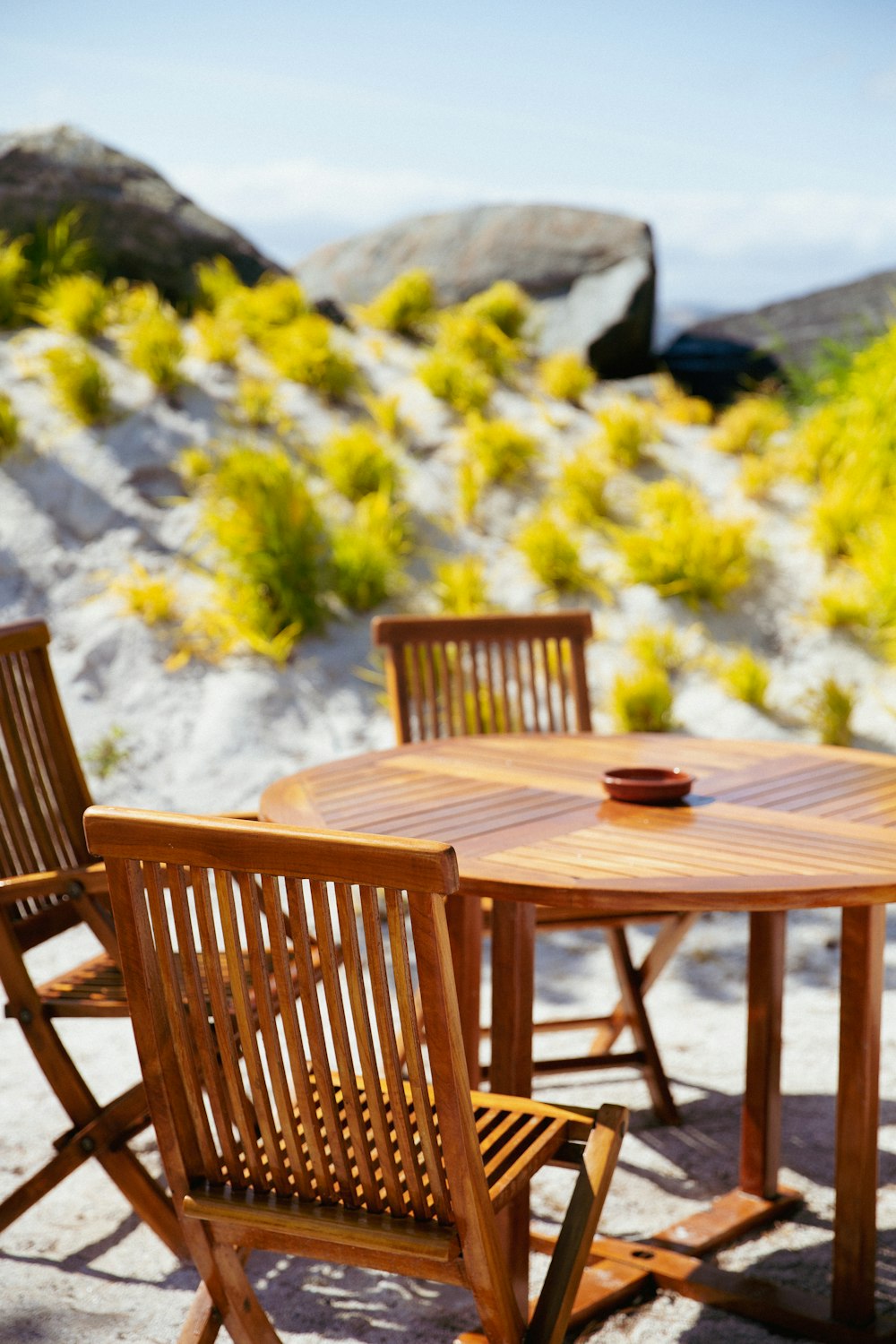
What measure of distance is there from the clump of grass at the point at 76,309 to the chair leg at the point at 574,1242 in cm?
703

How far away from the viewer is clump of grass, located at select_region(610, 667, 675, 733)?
18.0 feet

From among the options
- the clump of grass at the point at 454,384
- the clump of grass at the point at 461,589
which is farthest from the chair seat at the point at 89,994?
the clump of grass at the point at 454,384

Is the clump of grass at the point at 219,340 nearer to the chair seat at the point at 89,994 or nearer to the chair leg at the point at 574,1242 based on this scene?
the chair seat at the point at 89,994

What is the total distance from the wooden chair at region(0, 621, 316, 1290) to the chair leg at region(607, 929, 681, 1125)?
3.67 feet

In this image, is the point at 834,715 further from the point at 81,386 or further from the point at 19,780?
the point at 81,386

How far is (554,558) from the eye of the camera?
6.46 m

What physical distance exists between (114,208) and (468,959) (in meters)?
8.07

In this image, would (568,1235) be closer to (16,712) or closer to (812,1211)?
(812,1211)

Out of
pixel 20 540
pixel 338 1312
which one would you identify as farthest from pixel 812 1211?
pixel 20 540

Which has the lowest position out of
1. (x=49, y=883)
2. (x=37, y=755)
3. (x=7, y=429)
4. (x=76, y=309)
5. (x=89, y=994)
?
(x=89, y=994)

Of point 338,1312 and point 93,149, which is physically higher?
point 93,149

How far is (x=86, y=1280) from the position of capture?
2316mm

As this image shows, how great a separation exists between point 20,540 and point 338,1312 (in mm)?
5106

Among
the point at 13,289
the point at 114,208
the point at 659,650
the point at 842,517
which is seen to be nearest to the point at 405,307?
the point at 114,208
